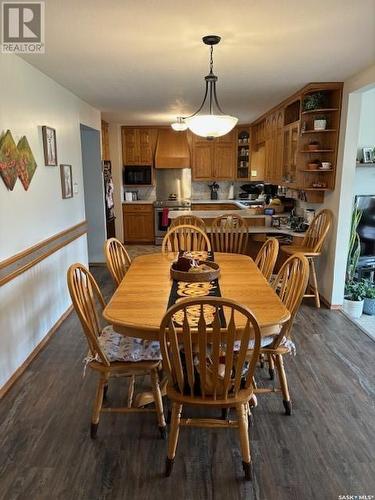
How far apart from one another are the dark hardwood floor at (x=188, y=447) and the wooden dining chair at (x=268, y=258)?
760 millimetres

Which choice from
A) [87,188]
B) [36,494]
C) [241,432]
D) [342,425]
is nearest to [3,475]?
[36,494]

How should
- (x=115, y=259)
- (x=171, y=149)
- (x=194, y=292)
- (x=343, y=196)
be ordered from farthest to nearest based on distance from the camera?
(x=171, y=149)
(x=343, y=196)
(x=115, y=259)
(x=194, y=292)

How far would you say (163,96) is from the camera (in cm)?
441

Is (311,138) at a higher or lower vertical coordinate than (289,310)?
higher

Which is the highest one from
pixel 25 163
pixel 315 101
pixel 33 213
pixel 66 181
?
pixel 315 101

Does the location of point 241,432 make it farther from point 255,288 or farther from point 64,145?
point 64,145

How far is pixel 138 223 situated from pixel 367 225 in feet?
15.0

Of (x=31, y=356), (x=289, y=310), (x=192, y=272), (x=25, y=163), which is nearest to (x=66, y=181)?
(x=25, y=163)

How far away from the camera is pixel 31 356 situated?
120 inches

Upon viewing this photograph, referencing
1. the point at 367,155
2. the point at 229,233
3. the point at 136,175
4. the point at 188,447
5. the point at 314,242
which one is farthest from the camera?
the point at 136,175

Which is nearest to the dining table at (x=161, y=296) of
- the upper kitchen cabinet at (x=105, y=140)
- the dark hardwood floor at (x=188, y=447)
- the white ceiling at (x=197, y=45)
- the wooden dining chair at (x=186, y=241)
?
the wooden dining chair at (x=186, y=241)

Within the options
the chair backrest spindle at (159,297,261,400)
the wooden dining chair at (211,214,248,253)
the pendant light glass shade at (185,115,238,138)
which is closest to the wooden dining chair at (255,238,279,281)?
the pendant light glass shade at (185,115,238,138)

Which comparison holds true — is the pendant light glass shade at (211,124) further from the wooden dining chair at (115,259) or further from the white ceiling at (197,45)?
the wooden dining chair at (115,259)

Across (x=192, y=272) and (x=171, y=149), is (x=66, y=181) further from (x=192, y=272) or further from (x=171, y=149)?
(x=171, y=149)
